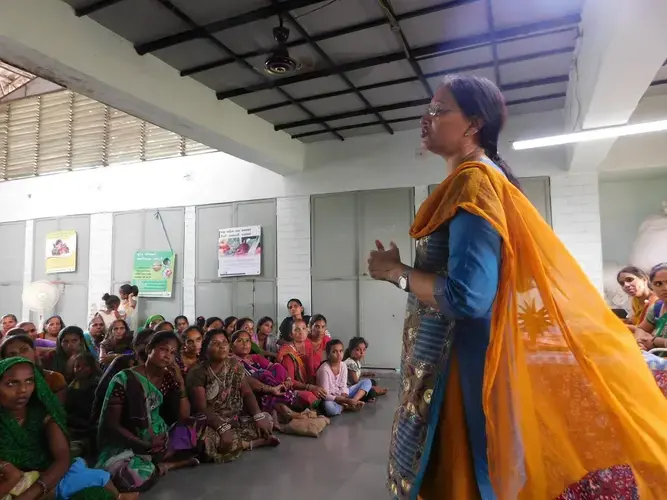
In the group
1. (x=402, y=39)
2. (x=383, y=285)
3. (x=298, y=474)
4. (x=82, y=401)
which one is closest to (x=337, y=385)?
(x=298, y=474)

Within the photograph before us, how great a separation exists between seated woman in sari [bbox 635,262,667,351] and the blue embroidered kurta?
2.14 metres

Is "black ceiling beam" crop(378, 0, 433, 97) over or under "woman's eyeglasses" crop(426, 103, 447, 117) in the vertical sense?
over

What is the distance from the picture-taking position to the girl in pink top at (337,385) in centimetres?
430

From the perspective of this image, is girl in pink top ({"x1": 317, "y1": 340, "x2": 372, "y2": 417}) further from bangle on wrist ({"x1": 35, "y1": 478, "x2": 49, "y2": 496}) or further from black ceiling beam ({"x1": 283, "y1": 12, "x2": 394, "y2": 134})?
black ceiling beam ({"x1": 283, "y1": 12, "x2": 394, "y2": 134})

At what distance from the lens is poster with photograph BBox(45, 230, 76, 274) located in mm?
7910

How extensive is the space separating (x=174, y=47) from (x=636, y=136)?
5.02m

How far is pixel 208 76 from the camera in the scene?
4.67 metres

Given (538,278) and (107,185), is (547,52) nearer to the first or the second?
(538,278)

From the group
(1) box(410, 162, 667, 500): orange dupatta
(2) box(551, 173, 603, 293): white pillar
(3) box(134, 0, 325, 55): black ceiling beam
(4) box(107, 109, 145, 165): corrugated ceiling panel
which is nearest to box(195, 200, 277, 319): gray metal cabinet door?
(4) box(107, 109, 145, 165): corrugated ceiling panel

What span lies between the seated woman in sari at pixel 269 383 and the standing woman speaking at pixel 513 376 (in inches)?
125

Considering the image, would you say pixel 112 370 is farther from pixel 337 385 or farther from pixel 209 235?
pixel 209 235

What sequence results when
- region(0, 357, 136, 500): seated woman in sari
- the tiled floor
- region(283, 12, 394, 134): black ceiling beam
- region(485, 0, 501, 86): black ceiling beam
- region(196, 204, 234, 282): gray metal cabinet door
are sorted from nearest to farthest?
region(0, 357, 136, 500): seated woman in sari
the tiled floor
region(485, 0, 501, 86): black ceiling beam
region(283, 12, 394, 134): black ceiling beam
region(196, 204, 234, 282): gray metal cabinet door

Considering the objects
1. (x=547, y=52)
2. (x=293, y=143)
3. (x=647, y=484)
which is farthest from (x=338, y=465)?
(x=293, y=143)

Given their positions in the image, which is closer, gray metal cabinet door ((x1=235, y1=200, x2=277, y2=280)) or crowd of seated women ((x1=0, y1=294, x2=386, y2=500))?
crowd of seated women ((x1=0, y1=294, x2=386, y2=500))
